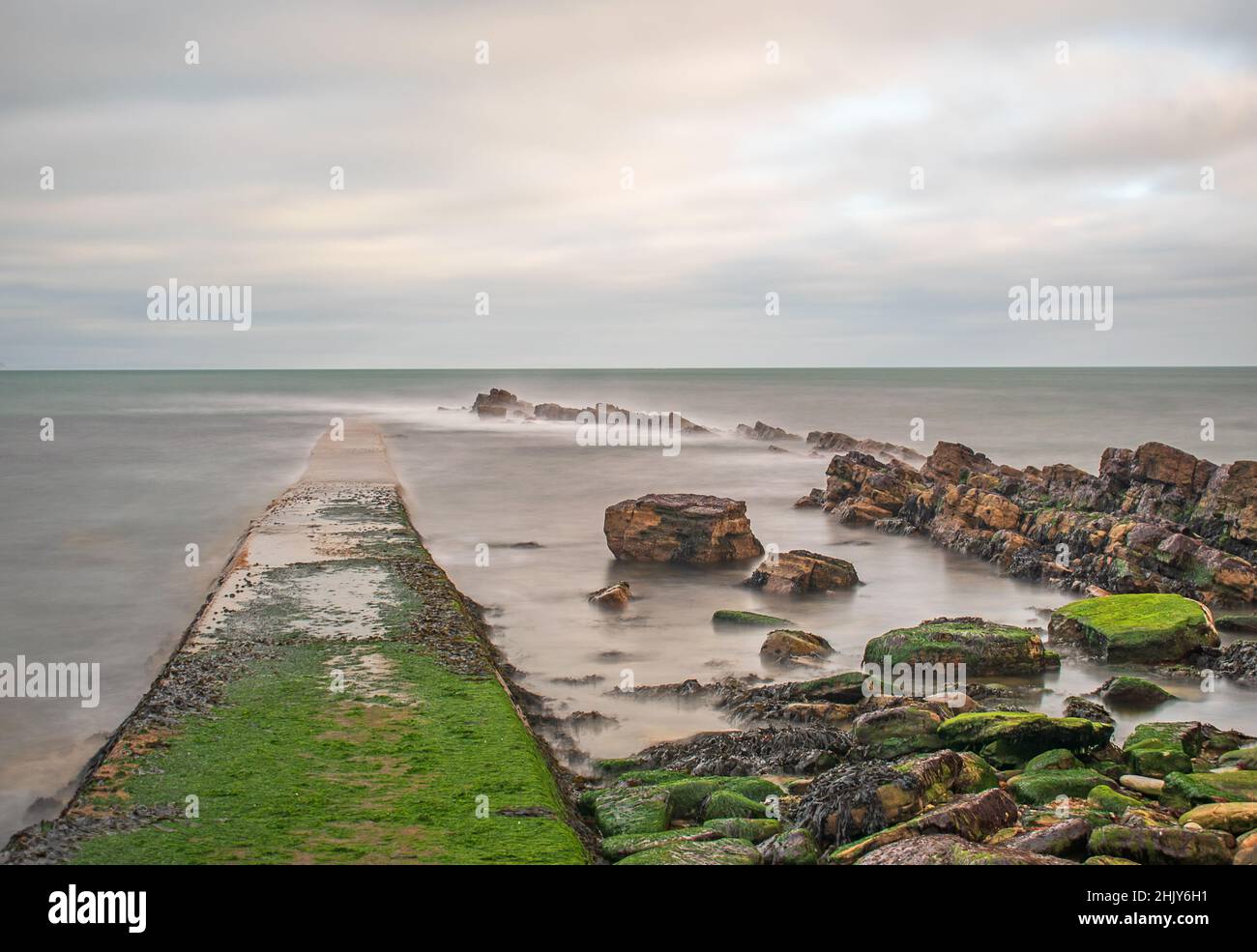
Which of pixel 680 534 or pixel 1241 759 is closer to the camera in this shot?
pixel 1241 759

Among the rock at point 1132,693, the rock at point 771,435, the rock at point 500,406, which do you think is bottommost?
the rock at point 1132,693

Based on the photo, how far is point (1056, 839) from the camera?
920cm

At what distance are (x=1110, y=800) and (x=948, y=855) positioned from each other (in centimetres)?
297

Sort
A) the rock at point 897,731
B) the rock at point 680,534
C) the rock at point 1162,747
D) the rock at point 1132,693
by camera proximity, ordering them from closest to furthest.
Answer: the rock at point 1162,747 < the rock at point 897,731 < the rock at point 1132,693 < the rock at point 680,534

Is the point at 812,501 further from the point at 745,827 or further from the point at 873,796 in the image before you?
the point at 745,827

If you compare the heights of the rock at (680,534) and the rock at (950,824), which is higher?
the rock at (680,534)

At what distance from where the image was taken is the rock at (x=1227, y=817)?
9.66 metres

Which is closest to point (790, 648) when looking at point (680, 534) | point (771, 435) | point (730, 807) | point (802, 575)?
point (802, 575)

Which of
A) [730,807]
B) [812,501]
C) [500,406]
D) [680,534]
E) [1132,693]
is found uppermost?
[500,406]

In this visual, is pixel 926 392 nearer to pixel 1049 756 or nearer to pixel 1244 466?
pixel 1244 466

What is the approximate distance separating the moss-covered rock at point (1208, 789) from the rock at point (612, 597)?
12865 millimetres

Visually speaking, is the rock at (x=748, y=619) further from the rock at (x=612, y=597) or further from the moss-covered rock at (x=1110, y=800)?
the moss-covered rock at (x=1110, y=800)

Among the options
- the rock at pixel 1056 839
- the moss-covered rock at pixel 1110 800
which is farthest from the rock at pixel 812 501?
the rock at pixel 1056 839
